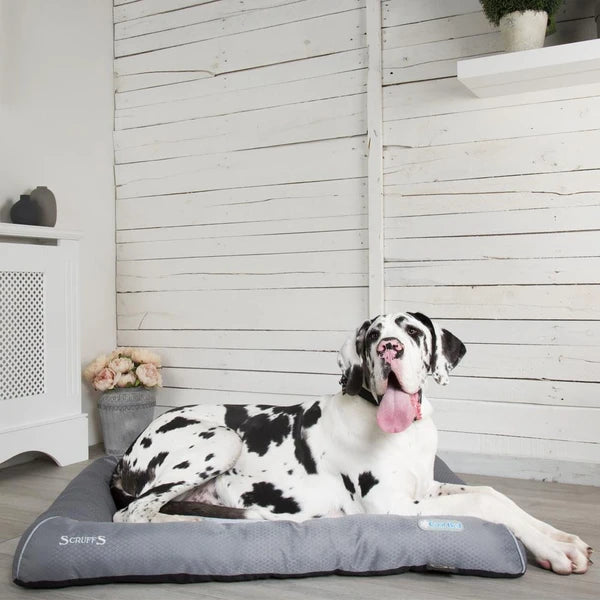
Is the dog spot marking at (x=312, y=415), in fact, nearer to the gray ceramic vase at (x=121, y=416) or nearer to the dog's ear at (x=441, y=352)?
the dog's ear at (x=441, y=352)

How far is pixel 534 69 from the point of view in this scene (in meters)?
2.93

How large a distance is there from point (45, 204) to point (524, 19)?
2.41 meters

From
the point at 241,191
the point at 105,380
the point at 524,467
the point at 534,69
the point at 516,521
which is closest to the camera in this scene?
the point at 516,521

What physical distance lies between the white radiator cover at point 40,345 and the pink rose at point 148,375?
337mm

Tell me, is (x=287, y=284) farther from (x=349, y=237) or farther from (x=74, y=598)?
(x=74, y=598)

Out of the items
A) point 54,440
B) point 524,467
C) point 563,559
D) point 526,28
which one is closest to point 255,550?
point 563,559

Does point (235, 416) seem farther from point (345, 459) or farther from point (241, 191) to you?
point (241, 191)

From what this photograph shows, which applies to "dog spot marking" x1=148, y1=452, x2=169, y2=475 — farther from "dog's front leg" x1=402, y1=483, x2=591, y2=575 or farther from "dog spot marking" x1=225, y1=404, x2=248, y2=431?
"dog's front leg" x1=402, y1=483, x2=591, y2=575

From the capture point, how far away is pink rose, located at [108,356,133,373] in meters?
3.87

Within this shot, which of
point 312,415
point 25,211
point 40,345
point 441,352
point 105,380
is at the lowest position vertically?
point 105,380

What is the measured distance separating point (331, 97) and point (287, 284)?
3.38ft

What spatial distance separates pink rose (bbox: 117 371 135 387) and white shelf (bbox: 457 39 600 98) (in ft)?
7.55

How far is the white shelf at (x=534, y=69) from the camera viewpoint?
9.34 feet

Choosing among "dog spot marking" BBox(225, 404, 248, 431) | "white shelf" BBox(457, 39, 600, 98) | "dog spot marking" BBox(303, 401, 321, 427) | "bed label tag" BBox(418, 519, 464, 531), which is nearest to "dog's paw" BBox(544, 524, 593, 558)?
"bed label tag" BBox(418, 519, 464, 531)
